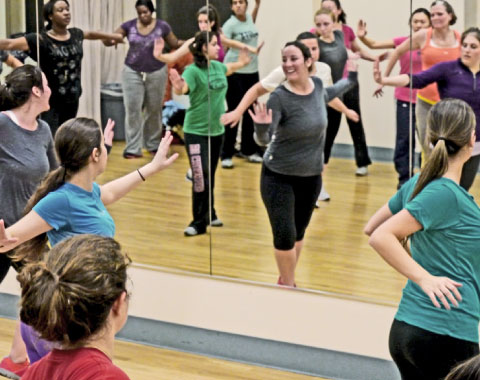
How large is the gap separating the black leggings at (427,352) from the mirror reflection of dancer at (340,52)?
6.30ft

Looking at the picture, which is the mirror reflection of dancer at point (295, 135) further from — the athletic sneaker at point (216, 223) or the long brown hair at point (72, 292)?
the long brown hair at point (72, 292)

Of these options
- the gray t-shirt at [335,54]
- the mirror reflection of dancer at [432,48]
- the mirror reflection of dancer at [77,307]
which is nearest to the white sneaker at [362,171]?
the mirror reflection of dancer at [432,48]

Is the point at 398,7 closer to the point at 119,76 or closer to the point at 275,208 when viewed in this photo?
the point at 275,208

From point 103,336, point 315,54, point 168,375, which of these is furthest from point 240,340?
point 103,336

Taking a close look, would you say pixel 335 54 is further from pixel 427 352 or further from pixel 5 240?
pixel 427 352

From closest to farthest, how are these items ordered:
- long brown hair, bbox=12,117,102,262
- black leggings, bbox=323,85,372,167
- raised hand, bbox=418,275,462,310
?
raised hand, bbox=418,275,462,310 → long brown hair, bbox=12,117,102,262 → black leggings, bbox=323,85,372,167

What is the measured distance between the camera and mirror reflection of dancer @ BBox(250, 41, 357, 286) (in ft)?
16.5

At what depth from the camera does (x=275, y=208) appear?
518cm

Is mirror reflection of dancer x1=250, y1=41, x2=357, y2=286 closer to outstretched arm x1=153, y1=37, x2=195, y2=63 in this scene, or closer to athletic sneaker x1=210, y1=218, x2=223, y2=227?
athletic sneaker x1=210, y1=218, x2=223, y2=227

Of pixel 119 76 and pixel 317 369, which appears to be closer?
pixel 317 369

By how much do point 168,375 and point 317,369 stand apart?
2.50ft

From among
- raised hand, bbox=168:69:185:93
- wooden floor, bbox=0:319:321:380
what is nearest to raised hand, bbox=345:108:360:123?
raised hand, bbox=168:69:185:93

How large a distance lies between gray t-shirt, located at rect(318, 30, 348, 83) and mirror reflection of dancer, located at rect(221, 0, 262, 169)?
369 millimetres

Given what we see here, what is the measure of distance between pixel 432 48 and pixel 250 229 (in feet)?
4.61
